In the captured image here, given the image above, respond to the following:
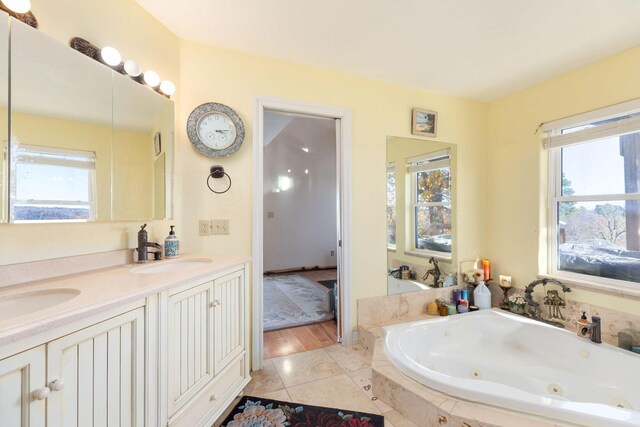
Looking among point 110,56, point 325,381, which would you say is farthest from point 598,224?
point 110,56

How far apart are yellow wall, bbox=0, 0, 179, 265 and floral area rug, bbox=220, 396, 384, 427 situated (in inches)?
45.1

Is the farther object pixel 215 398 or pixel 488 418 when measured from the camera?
pixel 215 398

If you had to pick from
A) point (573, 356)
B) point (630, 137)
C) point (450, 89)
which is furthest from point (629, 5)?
point (573, 356)

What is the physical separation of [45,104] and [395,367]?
2156mm

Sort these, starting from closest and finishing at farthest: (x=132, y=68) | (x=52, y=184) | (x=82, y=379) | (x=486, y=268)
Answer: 1. (x=82, y=379)
2. (x=52, y=184)
3. (x=132, y=68)
4. (x=486, y=268)

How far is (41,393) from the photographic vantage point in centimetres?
71

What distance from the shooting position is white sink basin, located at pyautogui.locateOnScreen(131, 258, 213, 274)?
1432mm

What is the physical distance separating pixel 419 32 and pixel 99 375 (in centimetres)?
235

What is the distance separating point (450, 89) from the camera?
2.61 meters

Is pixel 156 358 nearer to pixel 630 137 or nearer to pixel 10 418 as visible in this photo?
pixel 10 418

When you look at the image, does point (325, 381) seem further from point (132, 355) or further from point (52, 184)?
point (52, 184)

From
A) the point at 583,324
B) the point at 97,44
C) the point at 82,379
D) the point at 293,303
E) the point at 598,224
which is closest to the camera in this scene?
the point at 82,379

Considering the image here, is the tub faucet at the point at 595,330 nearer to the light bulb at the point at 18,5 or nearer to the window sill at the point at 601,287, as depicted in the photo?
the window sill at the point at 601,287

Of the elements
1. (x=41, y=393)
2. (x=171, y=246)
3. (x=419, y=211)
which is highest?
(x=419, y=211)
